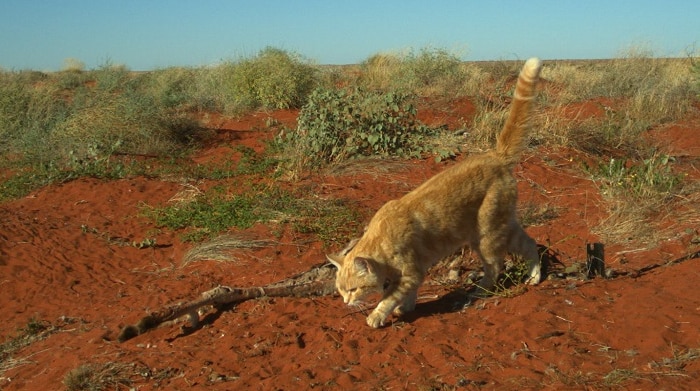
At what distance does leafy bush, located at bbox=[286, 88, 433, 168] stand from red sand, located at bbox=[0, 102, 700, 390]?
1328 mm

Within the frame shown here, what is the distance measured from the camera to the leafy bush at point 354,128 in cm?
1107

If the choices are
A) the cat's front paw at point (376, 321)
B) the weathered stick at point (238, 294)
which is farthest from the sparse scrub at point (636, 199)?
the cat's front paw at point (376, 321)

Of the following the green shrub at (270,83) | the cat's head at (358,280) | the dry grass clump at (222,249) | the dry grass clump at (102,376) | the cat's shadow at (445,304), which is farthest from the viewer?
the green shrub at (270,83)

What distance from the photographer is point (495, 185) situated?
6039 mm

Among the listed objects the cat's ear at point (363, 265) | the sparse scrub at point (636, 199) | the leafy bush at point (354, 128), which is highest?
the leafy bush at point (354, 128)

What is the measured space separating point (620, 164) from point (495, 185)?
3.86 meters

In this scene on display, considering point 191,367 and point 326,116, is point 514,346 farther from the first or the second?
point 326,116

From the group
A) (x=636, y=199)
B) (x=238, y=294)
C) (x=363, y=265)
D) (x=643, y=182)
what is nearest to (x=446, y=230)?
(x=363, y=265)

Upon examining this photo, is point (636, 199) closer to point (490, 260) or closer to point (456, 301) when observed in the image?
point (490, 260)

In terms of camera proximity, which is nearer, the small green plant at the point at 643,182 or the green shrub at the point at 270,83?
the small green plant at the point at 643,182

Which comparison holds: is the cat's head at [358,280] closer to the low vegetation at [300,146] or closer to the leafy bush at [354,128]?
the low vegetation at [300,146]

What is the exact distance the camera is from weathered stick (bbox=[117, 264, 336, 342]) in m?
6.09

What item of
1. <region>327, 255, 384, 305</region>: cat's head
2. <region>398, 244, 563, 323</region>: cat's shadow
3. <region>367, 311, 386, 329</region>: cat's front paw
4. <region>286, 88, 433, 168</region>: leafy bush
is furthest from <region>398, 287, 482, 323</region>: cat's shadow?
<region>286, 88, 433, 168</region>: leafy bush

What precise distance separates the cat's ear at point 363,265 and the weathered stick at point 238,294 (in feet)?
4.02
